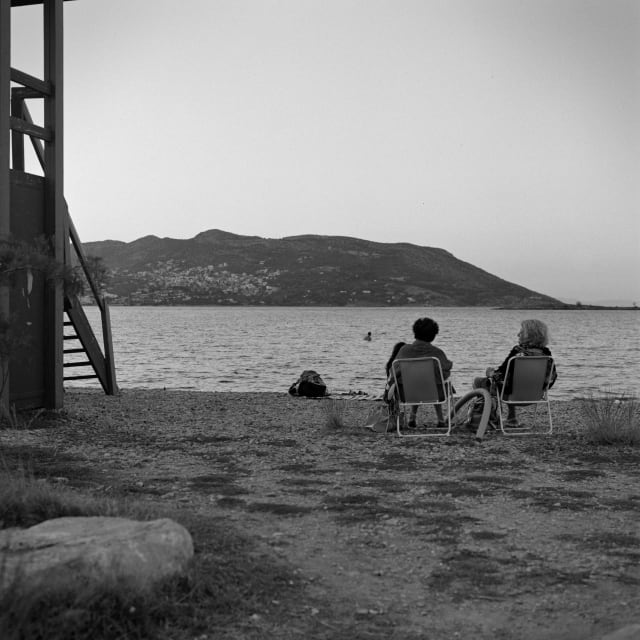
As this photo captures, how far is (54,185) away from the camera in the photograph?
9797 mm

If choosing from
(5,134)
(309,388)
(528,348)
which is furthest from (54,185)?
(309,388)

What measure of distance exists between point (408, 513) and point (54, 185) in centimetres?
629

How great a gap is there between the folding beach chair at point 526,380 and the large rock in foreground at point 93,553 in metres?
5.52

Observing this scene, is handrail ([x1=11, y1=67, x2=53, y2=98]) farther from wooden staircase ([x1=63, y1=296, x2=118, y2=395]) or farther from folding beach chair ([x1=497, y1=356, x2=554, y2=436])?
folding beach chair ([x1=497, y1=356, x2=554, y2=436])

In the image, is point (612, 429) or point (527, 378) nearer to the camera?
point (612, 429)

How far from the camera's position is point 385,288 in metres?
157

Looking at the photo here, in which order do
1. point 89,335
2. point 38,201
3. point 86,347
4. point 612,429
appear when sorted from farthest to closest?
point 86,347
point 89,335
point 38,201
point 612,429

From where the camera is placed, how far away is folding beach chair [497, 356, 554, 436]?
875cm

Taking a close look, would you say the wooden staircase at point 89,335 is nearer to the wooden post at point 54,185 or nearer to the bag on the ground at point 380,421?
the wooden post at point 54,185

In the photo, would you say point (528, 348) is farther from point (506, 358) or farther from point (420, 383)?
point (420, 383)

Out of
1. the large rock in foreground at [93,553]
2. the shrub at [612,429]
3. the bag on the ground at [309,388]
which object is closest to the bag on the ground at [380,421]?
the shrub at [612,429]

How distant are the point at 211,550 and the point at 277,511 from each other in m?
1.10

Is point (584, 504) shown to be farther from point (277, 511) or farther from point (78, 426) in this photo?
point (78, 426)

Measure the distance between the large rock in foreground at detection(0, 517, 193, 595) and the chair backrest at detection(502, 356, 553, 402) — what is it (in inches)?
217
